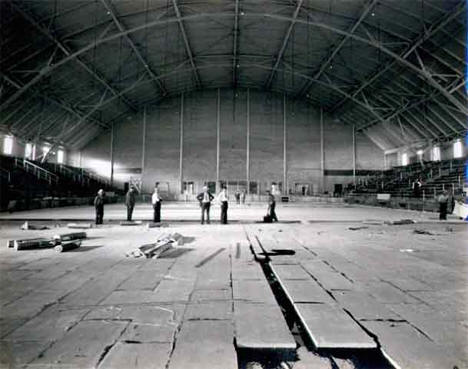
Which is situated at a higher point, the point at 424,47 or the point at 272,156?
the point at 424,47

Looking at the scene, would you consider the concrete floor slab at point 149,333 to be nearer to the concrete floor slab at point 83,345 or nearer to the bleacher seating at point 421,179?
the concrete floor slab at point 83,345

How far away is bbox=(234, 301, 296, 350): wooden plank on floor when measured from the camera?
1927 mm

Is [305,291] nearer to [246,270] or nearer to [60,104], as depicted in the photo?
[246,270]

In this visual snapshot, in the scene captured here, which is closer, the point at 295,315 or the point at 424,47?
the point at 295,315

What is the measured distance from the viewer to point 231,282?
10.9 feet

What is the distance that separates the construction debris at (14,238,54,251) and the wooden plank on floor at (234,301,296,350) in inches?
175

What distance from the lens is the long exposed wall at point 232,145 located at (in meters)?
33.7

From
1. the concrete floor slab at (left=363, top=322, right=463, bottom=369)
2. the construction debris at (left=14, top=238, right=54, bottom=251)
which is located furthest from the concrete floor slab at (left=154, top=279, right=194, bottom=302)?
the construction debris at (left=14, top=238, right=54, bottom=251)

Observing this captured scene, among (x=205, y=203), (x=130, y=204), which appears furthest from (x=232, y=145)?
(x=205, y=203)

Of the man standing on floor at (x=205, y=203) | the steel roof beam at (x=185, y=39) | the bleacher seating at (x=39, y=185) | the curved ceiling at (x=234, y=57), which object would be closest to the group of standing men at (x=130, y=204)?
the man standing on floor at (x=205, y=203)

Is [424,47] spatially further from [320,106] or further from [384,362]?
[384,362]

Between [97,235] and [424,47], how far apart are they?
75.1 ft

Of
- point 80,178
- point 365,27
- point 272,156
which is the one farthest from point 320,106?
point 80,178

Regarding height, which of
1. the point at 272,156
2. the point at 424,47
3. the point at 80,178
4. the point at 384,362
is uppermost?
the point at 424,47
